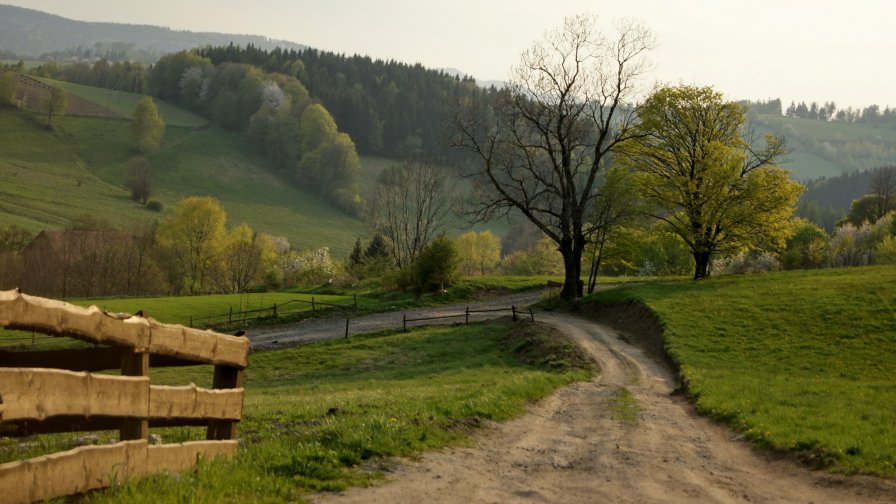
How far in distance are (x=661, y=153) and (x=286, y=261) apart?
6802cm

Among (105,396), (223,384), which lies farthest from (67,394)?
(223,384)

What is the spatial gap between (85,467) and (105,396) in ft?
2.09

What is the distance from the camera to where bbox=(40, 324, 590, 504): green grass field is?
8.24 meters

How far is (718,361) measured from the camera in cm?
3119

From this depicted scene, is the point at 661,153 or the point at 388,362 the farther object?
the point at 661,153

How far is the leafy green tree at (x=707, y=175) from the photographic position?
55188mm

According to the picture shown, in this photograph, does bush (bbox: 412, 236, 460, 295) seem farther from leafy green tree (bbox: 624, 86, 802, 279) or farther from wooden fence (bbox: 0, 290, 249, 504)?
wooden fence (bbox: 0, 290, 249, 504)

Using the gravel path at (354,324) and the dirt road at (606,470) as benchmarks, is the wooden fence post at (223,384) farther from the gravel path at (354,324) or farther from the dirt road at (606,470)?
the gravel path at (354,324)

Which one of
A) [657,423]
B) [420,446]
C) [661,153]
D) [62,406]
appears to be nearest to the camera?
[62,406]

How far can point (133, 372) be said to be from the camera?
25.0 feet

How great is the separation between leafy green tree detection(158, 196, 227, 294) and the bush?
48190 millimetres

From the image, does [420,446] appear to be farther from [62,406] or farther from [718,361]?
[718,361]

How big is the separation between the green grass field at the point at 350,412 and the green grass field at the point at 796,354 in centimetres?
561

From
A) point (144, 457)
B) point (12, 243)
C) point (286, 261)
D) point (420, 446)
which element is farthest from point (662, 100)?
point (12, 243)
